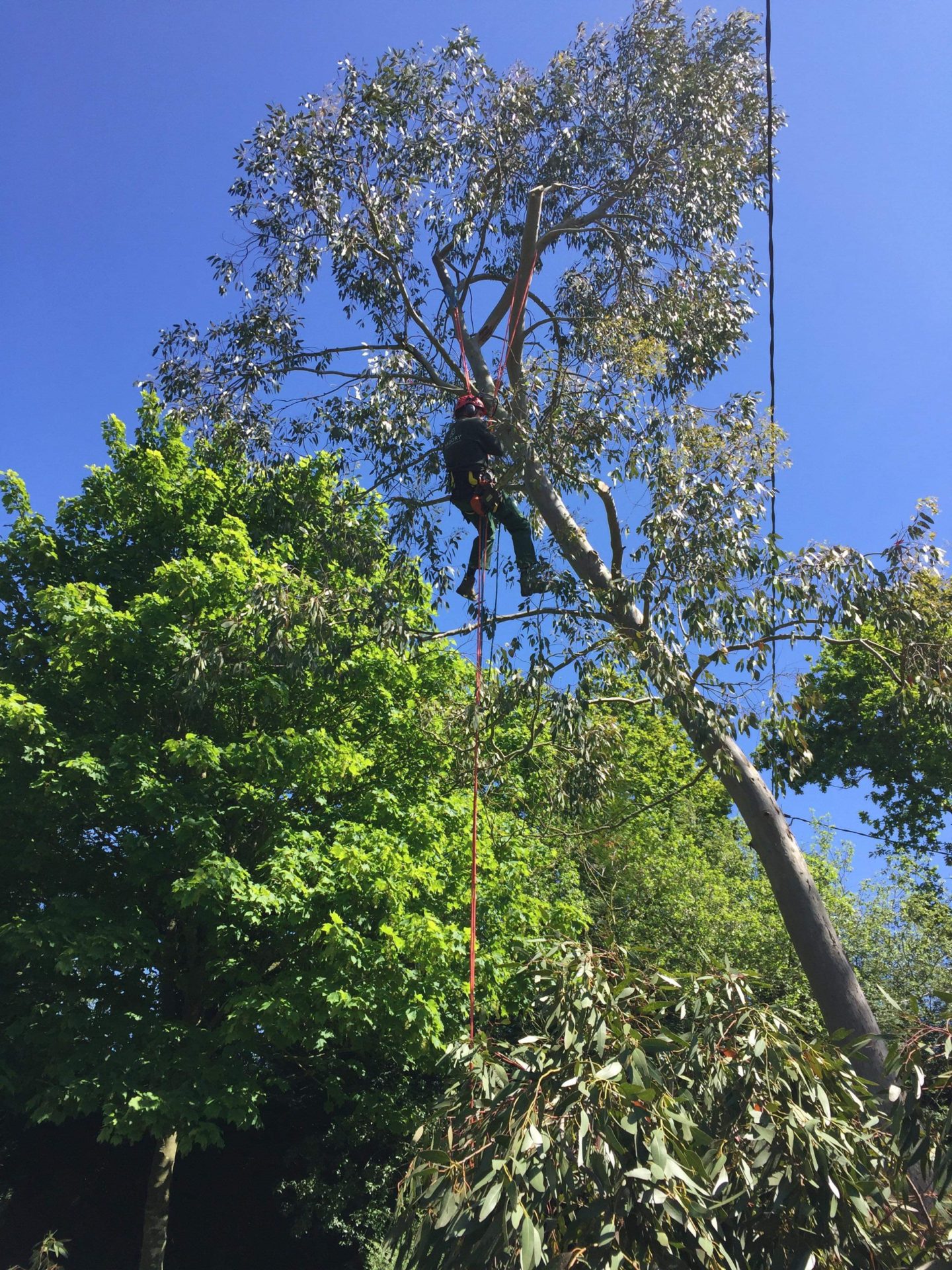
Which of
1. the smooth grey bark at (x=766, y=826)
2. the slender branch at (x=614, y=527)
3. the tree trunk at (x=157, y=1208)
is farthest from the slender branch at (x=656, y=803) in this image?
the tree trunk at (x=157, y=1208)

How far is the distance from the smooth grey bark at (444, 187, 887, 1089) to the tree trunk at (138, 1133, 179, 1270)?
749 cm

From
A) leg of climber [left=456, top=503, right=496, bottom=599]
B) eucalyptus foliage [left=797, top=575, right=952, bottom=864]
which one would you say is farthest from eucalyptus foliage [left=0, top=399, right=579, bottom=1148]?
eucalyptus foliage [left=797, top=575, right=952, bottom=864]

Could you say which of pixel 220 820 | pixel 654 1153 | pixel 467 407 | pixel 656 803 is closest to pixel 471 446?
pixel 467 407

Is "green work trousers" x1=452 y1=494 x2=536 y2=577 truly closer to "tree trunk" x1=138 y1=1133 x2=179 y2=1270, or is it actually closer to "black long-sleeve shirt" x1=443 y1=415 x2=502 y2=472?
"black long-sleeve shirt" x1=443 y1=415 x2=502 y2=472

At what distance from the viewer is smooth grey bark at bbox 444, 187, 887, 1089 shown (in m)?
6.19

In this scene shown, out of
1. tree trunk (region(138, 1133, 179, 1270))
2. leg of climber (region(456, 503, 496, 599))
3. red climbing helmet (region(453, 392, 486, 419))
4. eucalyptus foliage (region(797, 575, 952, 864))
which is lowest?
tree trunk (region(138, 1133, 179, 1270))

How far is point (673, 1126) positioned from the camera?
3109mm

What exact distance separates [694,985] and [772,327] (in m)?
5.96

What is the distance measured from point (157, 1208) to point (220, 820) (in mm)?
4354

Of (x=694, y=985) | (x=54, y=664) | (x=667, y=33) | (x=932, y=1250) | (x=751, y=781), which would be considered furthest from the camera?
(x=54, y=664)

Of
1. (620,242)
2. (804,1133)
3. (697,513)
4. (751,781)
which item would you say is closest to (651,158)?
(620,242)

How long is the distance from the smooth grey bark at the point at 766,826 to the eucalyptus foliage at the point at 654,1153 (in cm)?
239

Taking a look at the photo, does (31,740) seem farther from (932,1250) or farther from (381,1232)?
(932,1250)

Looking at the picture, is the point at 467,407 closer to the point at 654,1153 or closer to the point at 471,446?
the point at 471,446
